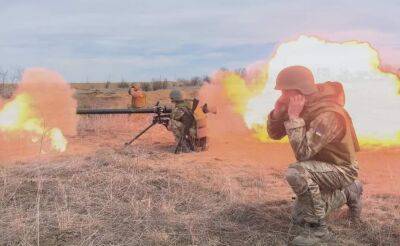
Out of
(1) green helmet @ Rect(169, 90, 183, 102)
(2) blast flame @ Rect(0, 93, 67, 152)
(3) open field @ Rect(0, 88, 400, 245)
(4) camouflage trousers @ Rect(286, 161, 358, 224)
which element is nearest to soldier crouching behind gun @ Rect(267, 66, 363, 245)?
(4) camouflage trousers @ Rect(286, 161, 358, 224)

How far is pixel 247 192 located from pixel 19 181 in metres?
3.09

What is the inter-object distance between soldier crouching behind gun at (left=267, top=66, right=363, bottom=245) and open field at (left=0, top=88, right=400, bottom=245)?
12.2 inches

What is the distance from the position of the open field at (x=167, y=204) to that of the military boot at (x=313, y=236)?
18 centimetres

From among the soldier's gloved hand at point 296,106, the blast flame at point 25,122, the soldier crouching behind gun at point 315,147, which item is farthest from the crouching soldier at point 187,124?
the soldier's gloved hand at point 296,106

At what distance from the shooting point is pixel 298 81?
5.79 metres

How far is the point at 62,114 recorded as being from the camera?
43.5 ft

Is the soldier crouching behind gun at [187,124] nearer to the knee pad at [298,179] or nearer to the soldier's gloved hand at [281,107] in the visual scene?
the soldier's gloved hand at [281,107]

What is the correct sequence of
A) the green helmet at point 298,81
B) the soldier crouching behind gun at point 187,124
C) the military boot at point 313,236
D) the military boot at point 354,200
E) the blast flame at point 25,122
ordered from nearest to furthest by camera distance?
the military boot at point 313,236
the green helmet at point 298,81
the military boot at point 354,200
the blast flame at point 25,122
the soldier crouching behind gun at point 187,124

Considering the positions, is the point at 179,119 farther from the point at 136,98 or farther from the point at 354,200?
the point at 354,200

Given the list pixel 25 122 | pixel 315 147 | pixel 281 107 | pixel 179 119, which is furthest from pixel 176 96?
pixel 315 147

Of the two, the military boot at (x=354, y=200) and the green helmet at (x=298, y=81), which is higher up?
the green helmet at (x=298, y=81)

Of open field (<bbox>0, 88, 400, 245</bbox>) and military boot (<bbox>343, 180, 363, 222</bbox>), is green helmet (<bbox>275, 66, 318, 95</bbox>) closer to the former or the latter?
military boot (<bbox>343, 180, 363, 222</bbox>)

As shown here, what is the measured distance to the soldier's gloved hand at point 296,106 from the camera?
18.6ft

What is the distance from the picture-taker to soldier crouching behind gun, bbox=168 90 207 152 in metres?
12.6
